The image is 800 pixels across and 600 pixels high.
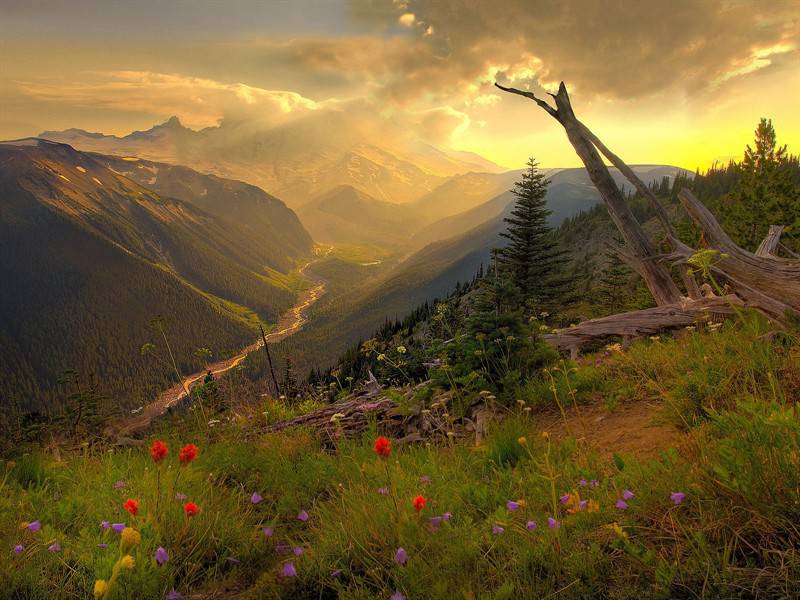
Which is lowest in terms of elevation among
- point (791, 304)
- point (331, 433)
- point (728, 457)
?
point (331, 433)

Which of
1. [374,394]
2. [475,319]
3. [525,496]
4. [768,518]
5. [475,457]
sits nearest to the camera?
[768,518]

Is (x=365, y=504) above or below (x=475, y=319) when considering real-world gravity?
below

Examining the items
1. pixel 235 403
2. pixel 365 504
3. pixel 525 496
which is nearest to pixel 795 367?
pixel 525 496

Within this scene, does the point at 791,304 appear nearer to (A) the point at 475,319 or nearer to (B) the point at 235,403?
(A) the point at 475,319

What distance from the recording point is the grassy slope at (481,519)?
217cm

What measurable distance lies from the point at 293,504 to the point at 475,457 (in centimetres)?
181

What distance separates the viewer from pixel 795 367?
164 inches

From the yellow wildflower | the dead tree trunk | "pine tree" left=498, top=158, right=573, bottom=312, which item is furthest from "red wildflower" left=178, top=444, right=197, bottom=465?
"pine tree" left=498, top=158, right=573, bottom=312

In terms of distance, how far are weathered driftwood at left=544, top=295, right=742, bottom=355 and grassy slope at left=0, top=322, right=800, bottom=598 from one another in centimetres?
178

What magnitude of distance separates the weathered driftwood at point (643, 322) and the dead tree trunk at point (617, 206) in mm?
429

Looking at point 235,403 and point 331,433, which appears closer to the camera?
→ point 331,433

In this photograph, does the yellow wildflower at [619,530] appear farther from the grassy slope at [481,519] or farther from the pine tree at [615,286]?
the pine tree at [615,286]

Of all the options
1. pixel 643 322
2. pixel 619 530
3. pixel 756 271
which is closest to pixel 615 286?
pixel 643 322

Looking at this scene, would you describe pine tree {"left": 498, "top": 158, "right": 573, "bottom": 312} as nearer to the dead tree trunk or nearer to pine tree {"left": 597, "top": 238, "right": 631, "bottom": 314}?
pine tree {"left": 597, "top": 238, "right": 631, "bottom": 314}
